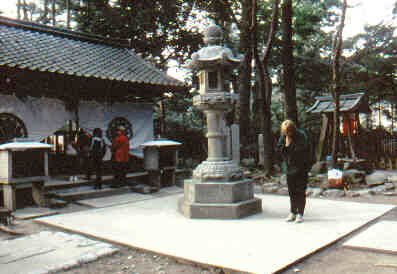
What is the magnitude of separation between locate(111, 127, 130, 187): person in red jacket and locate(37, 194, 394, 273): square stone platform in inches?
81.8

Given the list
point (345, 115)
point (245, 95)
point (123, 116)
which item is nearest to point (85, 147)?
point (123, 116)

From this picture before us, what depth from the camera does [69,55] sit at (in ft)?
36.7

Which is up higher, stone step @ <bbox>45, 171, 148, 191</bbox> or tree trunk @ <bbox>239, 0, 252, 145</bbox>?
tree trunk @ <bbox>239, 0, 252, 145</bbox>

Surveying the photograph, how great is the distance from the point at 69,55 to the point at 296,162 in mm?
8614

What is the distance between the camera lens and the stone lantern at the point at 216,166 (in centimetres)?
661

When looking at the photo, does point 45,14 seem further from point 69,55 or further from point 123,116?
point 123,116

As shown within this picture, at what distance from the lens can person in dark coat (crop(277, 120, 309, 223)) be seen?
5.89m

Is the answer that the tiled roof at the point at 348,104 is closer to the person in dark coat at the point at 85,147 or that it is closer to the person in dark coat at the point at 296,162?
the person in dark coat at the point at 296,162

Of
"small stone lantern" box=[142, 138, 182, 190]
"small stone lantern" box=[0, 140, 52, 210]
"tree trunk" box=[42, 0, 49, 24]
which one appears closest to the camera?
"small stone lantern" box=[0, 140, 52, 210]

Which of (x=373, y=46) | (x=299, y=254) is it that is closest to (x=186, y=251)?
(x=299, y=254)

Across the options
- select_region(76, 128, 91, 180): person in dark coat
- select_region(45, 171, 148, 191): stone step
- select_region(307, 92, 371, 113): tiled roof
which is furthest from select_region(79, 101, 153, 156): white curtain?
select_region(307, 92, 371, 113): tiled roof

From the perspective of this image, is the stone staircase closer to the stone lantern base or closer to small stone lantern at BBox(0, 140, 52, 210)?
small stone lantern at BBox(0, 140, 52, 210)

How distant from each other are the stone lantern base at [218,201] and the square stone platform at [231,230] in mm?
166

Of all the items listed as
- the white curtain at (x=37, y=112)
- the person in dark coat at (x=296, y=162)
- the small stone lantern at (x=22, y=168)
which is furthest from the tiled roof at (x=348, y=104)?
the small stone lantern at (x=22, y=168)
